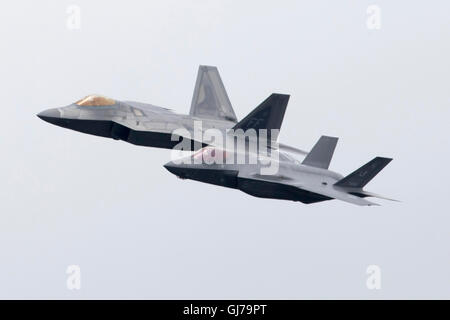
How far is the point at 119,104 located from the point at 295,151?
1086 cm

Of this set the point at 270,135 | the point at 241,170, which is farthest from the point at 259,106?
the point at 241,170

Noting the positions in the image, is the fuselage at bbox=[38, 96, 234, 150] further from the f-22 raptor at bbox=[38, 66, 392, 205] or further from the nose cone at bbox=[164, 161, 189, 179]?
the nose cone at bbox=[164, 161, 189, 179]

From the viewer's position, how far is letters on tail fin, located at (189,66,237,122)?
80.8m

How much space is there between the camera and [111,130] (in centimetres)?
7406

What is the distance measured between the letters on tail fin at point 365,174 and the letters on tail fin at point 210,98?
14.1 meters

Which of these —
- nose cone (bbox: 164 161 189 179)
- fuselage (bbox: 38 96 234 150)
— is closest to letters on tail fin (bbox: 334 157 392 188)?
nose cone (bbox: 164 161 189 179)

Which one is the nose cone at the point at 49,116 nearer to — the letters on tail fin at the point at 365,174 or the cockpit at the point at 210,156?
the cockpit at the point at 210,156

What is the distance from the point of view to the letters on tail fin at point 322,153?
71250 mm

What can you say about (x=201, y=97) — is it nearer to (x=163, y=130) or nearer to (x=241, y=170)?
(x=163, y=130)

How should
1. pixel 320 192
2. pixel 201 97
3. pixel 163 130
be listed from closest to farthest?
pixel 320 192, pixel 163 130, pixel 201 97

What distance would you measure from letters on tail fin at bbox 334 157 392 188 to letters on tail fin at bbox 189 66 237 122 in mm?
14100

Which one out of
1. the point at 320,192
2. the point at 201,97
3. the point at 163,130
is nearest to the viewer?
the point at 320,192

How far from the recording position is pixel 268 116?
75.1 meters

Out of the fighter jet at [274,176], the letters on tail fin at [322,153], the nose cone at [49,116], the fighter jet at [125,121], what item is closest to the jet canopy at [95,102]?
the fighter jet at [125,121]
